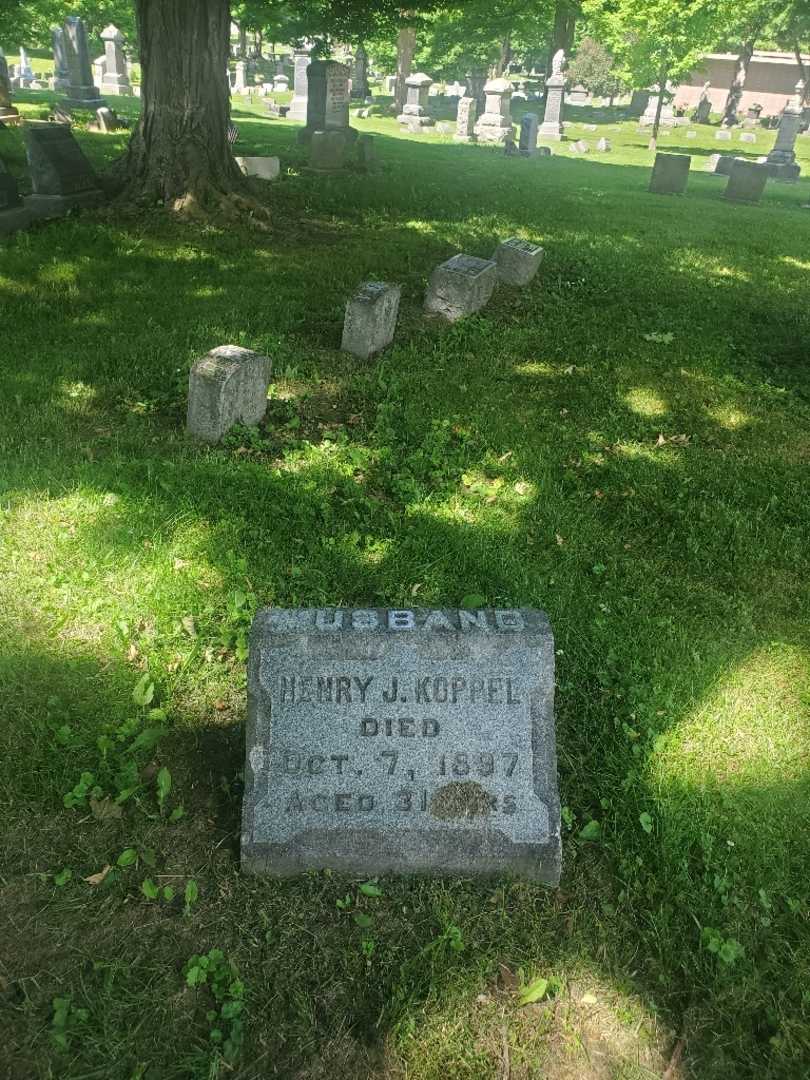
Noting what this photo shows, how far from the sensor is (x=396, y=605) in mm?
4352

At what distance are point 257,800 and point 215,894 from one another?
38cm

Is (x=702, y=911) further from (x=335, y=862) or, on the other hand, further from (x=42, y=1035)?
(x=42, y=1035)

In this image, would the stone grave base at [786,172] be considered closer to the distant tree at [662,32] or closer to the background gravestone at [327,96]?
the distant tree at [662,32]

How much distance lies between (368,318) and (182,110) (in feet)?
19.6

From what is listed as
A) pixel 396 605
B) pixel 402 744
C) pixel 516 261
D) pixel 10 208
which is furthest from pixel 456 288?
pixel 402 744

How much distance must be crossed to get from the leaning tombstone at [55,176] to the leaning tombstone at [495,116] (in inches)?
955

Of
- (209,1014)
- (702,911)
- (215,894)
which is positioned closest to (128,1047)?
(209,1014)

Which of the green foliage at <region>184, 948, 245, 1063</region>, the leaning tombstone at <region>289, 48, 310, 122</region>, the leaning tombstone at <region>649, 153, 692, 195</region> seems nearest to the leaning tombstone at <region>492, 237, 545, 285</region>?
the green foliage at <region>184, 948, 245, 1063</region>

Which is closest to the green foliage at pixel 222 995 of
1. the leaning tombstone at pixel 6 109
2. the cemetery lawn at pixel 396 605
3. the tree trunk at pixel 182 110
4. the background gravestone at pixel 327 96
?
the cemetery lawn at pixel 396 605

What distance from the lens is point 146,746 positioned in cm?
343

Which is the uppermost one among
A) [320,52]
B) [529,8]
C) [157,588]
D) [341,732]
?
[529,8]

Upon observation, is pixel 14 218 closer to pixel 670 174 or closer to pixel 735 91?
pixel 670 174

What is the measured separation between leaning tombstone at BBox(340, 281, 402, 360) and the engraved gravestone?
204 inches

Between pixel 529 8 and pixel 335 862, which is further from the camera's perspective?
pixel 529 8
